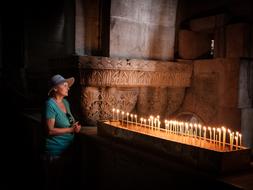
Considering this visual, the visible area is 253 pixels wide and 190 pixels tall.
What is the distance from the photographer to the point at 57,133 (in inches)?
166

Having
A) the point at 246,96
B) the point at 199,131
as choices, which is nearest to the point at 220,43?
the point at 246,96

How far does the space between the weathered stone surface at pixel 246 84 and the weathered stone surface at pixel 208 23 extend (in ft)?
2.97

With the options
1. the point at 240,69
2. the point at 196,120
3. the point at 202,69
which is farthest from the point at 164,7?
the point at 196,120

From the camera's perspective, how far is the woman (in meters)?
4.21

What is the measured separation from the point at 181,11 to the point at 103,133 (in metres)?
3.72

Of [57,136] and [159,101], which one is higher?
[159,101]

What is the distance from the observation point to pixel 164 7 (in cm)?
661

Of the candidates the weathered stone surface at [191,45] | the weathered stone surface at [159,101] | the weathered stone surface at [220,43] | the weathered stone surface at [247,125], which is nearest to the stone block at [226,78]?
the weathered stone surface at [220,43]

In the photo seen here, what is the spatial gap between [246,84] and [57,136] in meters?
3.60

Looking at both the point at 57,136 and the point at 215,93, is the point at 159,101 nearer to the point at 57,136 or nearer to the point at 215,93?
the point at 215,93

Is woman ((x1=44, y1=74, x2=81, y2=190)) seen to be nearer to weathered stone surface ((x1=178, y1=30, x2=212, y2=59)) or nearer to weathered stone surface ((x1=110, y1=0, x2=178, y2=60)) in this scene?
weathered stone surface ((x1=110, y1=0, x2=178, y2=60))

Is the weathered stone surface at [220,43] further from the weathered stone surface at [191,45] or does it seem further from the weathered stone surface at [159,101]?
the weathered stone surface at [159,101]

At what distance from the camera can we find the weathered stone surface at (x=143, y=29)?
6.01 m

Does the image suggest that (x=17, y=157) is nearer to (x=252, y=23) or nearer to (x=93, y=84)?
(x=93, y=84)
